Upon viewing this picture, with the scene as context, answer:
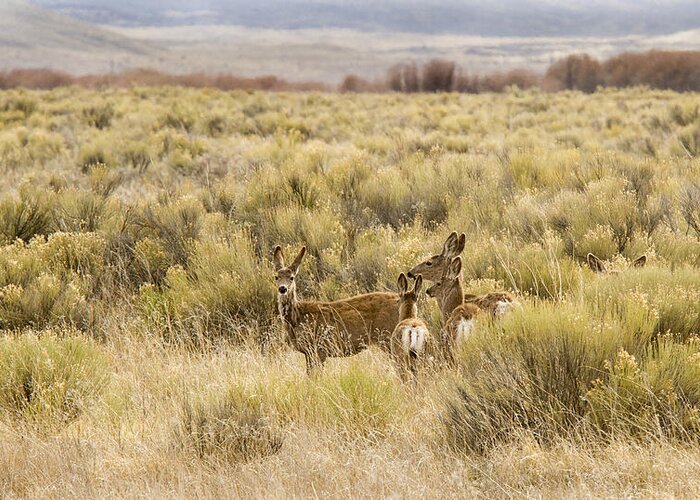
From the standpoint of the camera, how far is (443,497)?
4.13m

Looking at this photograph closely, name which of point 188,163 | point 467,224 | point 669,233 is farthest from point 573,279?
point 188,163

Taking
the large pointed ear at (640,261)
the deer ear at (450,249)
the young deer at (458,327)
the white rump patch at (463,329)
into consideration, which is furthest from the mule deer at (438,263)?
the large pointed ear at (640,261)

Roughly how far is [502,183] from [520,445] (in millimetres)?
8250

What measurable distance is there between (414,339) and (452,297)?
3.41 feet

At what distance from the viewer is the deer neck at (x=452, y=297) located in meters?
6.65

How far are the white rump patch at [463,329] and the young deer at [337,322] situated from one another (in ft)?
2.61

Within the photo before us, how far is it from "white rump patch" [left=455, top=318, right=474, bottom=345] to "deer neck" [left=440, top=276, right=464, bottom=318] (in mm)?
768

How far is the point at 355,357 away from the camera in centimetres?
658

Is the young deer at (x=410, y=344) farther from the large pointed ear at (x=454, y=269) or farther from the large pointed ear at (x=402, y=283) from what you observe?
the large pointed ear at (x=454, y=269)

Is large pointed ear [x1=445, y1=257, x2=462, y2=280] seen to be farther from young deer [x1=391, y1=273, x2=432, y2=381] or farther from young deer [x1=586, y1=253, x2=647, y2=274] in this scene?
young deer [x1=586, y1=253, x2=647, y2=274]

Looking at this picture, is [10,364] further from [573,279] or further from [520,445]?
[573,279]

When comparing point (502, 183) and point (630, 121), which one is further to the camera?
point (630, 121)

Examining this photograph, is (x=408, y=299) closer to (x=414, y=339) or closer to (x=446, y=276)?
(x=446, y=276)

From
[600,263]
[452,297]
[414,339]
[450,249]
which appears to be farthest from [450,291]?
[600,263]
